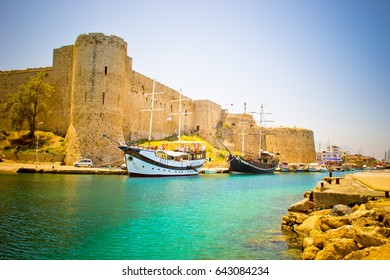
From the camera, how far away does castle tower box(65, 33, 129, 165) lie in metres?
17.8

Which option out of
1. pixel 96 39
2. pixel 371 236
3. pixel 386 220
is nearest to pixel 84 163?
pixel 96 39

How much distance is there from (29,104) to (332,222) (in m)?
18.7

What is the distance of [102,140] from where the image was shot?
1798 centimetres

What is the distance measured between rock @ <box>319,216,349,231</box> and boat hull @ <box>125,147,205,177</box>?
13227mm

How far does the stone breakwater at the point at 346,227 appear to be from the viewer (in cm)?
304

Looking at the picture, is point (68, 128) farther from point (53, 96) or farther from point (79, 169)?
point (79, 169)

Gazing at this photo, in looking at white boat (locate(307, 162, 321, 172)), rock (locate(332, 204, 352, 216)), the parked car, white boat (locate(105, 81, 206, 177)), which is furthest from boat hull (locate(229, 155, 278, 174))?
rock (locate(332, 204, 352, 216))

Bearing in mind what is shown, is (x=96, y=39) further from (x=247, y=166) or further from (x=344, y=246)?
(x=344, y=246)

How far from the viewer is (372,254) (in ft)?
9.63

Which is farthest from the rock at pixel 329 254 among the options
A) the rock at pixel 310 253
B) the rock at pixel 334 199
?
the rock at pixel 334 199

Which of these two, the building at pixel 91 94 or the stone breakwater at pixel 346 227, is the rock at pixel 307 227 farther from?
the building at pixel 91 94

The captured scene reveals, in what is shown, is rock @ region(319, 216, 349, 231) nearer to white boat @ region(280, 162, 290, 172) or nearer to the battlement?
the battlement

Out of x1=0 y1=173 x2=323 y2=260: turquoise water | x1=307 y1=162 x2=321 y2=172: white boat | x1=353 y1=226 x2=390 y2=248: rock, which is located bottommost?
x1=307 y1=162 x2=321 y2=172: white boat

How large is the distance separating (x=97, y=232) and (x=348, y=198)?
3.74m
